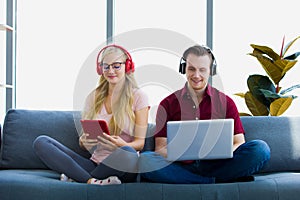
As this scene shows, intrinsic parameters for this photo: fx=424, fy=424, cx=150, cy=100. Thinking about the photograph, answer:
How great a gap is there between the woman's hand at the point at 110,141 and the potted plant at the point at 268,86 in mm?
1324

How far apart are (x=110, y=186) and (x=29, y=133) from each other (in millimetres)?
760

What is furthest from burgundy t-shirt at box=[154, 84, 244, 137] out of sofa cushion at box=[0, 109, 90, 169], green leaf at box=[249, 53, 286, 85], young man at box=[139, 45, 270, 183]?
green leaf at box=[249, 53, 286, 85]

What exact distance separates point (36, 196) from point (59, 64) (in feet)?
6.55

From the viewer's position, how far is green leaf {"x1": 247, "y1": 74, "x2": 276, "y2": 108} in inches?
120

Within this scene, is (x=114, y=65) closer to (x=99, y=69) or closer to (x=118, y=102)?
(x=99, y=69)

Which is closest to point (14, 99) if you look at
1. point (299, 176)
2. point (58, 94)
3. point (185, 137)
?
point (58, 94)

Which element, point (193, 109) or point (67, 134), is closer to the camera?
point (193, 109)

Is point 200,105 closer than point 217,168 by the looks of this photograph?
No

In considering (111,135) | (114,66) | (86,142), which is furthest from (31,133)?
(114,66)

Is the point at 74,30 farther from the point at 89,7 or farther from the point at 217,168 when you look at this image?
the point at 217,168

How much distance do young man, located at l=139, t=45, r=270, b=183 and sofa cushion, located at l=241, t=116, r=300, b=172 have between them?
0.22 m

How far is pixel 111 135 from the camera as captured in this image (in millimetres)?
2221

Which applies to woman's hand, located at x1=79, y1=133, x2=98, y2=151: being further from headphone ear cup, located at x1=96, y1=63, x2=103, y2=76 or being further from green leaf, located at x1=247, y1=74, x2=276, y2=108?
green leaf, located at x1=247, y1=74, x2=276, y2=108

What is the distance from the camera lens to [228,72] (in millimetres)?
3688
